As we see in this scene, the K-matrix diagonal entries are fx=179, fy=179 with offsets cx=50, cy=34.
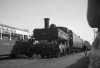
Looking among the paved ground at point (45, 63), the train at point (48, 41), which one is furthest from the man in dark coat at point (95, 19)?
the train at point (48, 41)

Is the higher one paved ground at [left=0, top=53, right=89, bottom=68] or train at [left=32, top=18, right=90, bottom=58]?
train at [left=32, top=18, right=90, bottom=58]

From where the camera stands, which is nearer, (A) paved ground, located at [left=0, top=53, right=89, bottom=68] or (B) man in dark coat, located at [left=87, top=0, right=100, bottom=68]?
(B) man in dark coat, located at [left=87, top=0, right=100, bottom=68]

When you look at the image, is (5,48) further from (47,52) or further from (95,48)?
(95,48)

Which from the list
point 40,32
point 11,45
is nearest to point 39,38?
point 40,32

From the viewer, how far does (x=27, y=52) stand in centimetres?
2141

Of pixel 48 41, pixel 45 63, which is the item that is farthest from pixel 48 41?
pixel 45 63

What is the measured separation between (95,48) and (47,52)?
64.7 ft

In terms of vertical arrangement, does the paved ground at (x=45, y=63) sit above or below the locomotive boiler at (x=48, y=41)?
below

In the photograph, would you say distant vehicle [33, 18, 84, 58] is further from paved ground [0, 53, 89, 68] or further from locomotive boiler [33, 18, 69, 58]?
paved ground [0, 53, 89, 68]

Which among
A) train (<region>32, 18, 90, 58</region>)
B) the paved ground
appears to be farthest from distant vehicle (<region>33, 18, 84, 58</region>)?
the paved ground

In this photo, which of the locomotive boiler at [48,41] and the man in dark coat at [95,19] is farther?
the locomotive boiler at [48,41]

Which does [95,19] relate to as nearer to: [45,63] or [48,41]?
[45,63]

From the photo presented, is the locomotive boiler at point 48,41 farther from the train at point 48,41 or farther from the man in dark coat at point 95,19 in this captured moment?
the man in dark coat at point 95,19

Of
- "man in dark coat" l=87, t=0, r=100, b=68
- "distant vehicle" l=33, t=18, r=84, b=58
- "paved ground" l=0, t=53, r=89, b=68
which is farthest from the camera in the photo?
"distant vehicle" l=33, t=18, r=84, b=58
